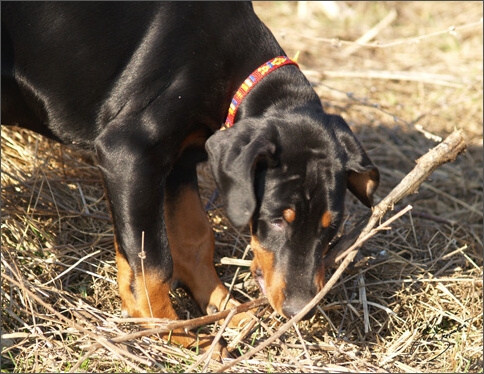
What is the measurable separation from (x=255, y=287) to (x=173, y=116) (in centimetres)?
135

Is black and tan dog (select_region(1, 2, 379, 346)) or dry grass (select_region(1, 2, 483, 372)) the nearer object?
black and tan dog (select_region(1, 2, 379, 346))

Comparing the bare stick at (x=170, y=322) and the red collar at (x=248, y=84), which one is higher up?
the red collar at (x=248, y=84)

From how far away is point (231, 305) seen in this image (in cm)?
450

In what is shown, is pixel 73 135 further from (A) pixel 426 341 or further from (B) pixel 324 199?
(A) pixel 426 341

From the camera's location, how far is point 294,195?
369 cm

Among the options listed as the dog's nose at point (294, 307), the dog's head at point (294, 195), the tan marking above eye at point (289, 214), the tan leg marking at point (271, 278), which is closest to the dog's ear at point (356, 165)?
the dog's head at point (294, 195)

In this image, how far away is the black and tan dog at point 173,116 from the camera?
3.72 meters

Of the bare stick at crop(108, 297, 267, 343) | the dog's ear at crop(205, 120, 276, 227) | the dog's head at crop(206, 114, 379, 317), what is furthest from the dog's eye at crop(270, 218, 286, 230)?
the bare stick at crop(108, 297, 267, 343)

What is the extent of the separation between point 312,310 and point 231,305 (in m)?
0.90

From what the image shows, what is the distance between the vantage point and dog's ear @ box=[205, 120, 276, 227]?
11.5 ft

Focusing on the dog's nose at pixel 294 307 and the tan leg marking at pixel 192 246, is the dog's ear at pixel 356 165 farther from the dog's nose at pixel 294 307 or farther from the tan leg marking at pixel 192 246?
the tan leg marking at pixel 192 246

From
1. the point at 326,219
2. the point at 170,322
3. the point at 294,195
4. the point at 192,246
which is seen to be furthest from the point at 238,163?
the point at 192,246

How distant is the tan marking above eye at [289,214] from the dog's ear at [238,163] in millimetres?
231

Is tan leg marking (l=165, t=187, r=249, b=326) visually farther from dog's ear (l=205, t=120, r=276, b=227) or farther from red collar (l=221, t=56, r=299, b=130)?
dog's ear (l=205, t=120, r=276, b=227)
